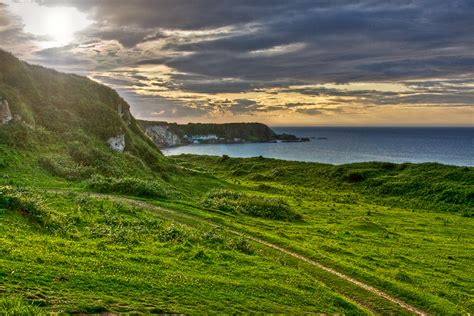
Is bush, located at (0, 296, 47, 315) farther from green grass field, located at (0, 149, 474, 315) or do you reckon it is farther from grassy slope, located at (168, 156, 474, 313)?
grassy slope, located at (168, 156, 474, 313)

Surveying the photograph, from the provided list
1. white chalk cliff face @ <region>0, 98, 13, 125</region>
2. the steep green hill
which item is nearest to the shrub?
the steep green hill

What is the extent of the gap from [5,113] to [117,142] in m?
22.0

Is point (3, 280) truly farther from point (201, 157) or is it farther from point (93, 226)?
point (201, 157)

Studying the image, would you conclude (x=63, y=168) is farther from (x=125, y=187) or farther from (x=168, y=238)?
(x=168, y=238)

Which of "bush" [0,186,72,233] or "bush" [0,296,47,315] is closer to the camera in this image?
"bush" [0,296,47,315]

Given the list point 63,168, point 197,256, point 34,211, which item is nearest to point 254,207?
point 63,168

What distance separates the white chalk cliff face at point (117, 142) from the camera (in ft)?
232

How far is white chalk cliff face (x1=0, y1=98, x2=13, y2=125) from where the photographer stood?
52094mm

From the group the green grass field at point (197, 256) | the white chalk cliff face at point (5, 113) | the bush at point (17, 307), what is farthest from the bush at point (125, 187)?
the bush at point (17, 307)

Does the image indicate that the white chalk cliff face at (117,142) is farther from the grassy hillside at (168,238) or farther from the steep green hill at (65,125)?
the grassy hillside at (168,238)

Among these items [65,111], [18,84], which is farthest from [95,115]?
[18,84]

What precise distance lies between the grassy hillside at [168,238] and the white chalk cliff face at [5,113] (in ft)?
3.75

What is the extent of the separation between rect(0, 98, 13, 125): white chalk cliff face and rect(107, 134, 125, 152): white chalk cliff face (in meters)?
18.6

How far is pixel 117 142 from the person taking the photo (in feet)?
239
